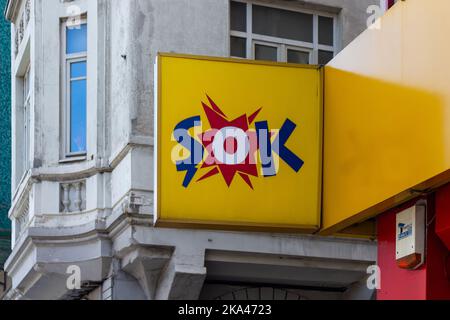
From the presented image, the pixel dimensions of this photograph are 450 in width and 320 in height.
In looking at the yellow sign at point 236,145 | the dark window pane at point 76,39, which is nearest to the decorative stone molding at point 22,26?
the dark window pane at point 76,39

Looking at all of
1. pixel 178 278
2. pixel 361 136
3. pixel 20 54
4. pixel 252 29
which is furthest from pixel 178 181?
pixel 20 54

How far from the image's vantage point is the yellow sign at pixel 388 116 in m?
11.3

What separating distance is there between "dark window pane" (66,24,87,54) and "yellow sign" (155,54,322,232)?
17.3 ft

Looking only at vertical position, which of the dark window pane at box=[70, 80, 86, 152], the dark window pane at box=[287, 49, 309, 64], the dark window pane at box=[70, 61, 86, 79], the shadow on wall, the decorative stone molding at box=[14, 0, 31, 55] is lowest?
the shadow on wall

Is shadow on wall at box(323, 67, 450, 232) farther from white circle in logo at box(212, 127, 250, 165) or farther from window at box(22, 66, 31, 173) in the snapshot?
window at box(22, 66, 31, 173)

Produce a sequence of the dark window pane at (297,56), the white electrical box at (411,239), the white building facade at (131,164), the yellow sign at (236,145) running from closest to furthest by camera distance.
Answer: the white electrical box at (411,239)
the yellow sign at (236,145)
the white building facade at (131,164)
the dark window pane at (297,56)

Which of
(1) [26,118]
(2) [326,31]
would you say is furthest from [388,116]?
(1) [26,118]

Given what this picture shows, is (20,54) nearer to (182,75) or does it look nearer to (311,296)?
(311,296)

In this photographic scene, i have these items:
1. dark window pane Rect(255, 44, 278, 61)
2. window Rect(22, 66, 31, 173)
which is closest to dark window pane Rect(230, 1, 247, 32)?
dark window pane Rect(255, 44, 278, 61)

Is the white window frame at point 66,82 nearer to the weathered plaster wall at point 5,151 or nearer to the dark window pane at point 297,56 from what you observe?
the dark window pane at point 297,56

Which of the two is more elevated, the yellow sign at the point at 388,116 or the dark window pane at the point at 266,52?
the dark window pane at the point at 266,52

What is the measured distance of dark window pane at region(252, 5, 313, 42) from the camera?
60.9 feet

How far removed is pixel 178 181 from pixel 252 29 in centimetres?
532

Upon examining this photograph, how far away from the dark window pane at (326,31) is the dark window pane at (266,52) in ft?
2.56
